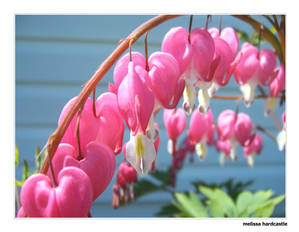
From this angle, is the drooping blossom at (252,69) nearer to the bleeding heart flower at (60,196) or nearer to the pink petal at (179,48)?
the pink petal at (179,48)

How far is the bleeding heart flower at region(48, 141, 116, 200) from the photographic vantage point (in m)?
0.47

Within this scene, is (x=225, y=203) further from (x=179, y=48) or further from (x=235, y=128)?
(x=179, y=48)

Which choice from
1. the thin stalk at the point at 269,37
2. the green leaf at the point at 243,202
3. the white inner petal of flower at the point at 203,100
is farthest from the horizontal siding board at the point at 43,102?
the white inner petal of flower at the point at 203,100

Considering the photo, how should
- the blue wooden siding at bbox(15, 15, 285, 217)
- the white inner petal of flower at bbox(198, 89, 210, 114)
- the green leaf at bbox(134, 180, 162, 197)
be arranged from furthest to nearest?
1. the green leaf at bbox(134, 180, 162, 197)
2. the blue wooden siding at bbox(15, 15, 285, 217)
3. the white inner petal of flower at bbox(198, 89, 210, 114)

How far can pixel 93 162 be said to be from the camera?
47 centimetres

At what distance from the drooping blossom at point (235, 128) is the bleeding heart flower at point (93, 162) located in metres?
0.68

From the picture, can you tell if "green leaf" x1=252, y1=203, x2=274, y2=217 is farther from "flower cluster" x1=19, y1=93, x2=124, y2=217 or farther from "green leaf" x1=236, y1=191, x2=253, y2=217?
"flower cluster" x1=19, y1=93, x2=124, y2=217

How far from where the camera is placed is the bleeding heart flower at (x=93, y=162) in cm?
47

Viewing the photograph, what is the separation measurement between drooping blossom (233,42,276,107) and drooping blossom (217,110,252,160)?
17cm

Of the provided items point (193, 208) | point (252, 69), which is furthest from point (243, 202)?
point (252, 69)

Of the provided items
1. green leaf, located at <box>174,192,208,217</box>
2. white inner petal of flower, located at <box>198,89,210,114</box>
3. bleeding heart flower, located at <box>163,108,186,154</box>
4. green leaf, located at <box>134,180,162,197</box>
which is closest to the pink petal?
white inner petal of flower, located at <box>198,89,210,114</box>
